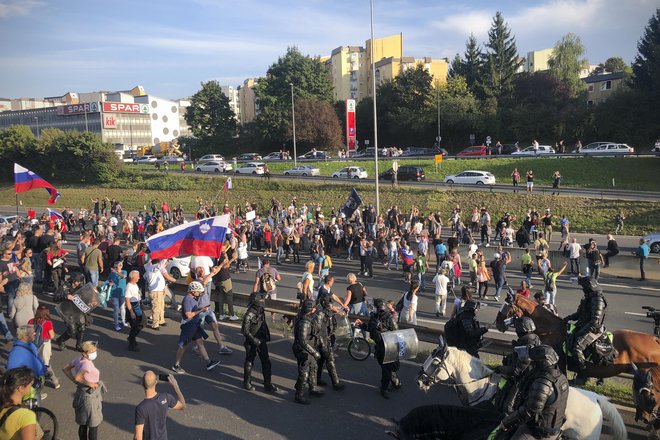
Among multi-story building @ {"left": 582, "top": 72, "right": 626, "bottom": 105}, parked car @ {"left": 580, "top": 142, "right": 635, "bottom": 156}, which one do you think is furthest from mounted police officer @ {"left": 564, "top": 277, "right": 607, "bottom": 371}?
multi-story building @ {"left": 582, "top": 72, "right": 626, "bottom": 105}

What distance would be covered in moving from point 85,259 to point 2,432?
30.9 feet

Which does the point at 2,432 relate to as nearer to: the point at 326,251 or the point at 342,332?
the point at 342,332

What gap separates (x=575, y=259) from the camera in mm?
18734

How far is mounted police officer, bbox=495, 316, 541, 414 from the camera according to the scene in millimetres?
5971

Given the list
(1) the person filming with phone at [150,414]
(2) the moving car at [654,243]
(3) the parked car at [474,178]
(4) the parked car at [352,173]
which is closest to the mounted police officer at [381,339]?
(1) the person filming with phone at [150,414]

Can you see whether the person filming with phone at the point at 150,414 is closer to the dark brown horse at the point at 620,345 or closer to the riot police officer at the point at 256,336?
the riot police officer at the point at 256,336

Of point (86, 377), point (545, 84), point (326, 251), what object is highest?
point (545, 84)

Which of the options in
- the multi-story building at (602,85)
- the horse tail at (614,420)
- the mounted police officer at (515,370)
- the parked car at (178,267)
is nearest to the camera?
the mounted police officer at (515,370)

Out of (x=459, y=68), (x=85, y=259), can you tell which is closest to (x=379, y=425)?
(x=85, y=259)

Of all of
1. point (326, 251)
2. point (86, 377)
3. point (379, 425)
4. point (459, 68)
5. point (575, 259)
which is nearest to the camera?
point (86, 377)

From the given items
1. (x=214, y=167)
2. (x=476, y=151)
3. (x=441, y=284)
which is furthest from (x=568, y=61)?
(x=441, y=284)

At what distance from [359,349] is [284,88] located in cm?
6460

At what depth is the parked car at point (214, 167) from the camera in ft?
172

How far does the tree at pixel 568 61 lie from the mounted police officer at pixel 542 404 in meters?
66.5
